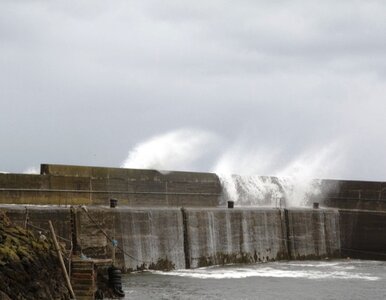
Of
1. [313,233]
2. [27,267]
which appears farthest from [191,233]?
[27,267]

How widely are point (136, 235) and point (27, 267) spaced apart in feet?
28.1

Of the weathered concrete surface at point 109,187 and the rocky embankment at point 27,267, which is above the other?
the weathered concrete surface at point 109,187

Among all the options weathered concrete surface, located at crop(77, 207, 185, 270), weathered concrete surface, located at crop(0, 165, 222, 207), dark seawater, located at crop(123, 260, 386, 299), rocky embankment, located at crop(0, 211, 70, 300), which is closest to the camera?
rocky embankment, located at crop(0, 211, 70, 300)

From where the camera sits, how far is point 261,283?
24406 millimetres

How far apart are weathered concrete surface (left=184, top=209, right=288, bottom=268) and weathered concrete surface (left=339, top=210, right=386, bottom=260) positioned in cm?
355

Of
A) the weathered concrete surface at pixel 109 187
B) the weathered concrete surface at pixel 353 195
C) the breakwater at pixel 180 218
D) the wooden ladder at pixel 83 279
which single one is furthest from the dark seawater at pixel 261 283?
the weathered concrete surface at pixel 353 195

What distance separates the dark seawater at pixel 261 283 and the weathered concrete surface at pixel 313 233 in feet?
10.3

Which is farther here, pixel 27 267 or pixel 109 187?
pixel 109 187

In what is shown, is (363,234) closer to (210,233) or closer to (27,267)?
(210,233)

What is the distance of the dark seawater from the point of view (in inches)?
851

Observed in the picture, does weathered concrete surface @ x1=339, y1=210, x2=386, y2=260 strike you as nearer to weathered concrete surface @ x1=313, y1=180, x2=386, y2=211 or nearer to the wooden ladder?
weathered concrete surface @ x1=313, y1=180, x2=386, y2=211

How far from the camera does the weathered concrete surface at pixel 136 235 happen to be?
23.8m

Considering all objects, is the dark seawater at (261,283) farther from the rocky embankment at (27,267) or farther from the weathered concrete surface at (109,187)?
the weathered concrete surface at (109,187)

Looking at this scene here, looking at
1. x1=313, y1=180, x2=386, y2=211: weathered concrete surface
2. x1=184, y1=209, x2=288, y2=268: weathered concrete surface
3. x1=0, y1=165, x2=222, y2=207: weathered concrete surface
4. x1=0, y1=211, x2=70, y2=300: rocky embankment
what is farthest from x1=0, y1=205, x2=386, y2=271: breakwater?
x1=0, y1=211, x2=70, y2=300: rocky embankment
